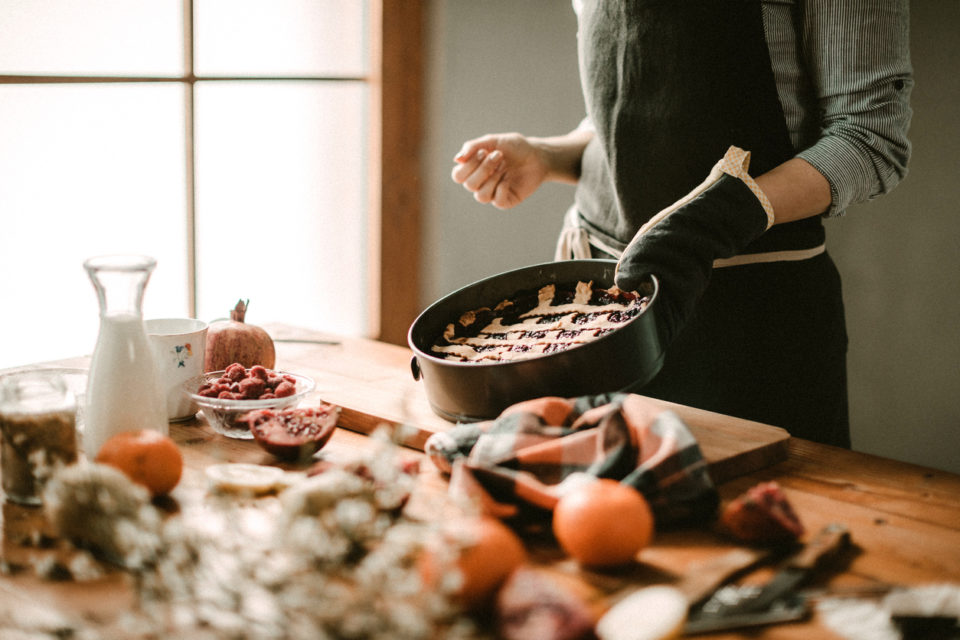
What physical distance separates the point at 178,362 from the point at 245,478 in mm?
298

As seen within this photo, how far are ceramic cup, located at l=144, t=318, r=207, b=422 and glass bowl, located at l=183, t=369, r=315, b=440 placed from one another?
0.02 m

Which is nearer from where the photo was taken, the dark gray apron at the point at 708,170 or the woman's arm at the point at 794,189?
the woman's arm at the point at 794,189

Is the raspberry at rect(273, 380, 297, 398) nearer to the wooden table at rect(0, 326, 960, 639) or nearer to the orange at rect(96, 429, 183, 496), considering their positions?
the wooden table at rect(0, 326, 960, 639)

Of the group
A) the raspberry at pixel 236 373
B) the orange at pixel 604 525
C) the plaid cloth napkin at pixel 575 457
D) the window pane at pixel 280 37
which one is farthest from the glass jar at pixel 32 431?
the window pane at pixel 280 37

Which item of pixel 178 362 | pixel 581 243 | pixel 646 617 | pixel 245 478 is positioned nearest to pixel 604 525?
pixel 646 617

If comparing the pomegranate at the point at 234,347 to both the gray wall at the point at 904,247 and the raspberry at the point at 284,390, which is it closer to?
the raspberry at the point at 284,390

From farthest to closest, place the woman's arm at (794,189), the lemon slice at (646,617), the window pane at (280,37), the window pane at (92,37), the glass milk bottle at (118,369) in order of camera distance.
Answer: the window pane at (280,37)
the window pane at (92,37)
the woman's arm at (794,189)
the glass milk bottle at (118,369)
the lemon slice at (646,617)

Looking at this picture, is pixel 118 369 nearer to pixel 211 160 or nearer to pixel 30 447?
pixel 30 447

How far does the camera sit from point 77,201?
2.18 m

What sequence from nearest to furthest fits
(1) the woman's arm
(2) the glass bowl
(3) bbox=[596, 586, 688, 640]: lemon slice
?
(3) bbox=[596, 586, 688, 640]: lemon slice, (2) the glass bowl, (1) the woman's arm

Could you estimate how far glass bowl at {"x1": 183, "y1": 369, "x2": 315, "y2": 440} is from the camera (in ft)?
3.73

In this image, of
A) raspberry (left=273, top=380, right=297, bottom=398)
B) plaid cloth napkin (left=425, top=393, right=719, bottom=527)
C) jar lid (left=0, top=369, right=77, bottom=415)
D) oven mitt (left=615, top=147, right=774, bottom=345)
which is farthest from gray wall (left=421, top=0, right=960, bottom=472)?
jar lid (left=0, top=369, right=77, bottom=415)

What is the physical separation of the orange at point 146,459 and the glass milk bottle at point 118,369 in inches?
2.4

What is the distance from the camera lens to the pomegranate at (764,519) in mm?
857
